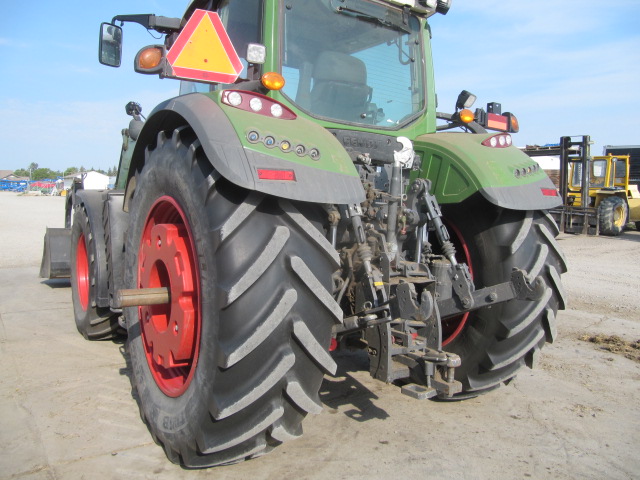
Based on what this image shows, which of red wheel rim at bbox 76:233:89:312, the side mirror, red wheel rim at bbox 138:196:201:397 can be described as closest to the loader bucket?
red wheel rim at bbox 76:233:89:312

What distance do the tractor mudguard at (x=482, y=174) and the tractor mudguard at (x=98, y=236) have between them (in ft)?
7.85

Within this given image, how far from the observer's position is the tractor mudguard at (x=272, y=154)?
1956 millimetres

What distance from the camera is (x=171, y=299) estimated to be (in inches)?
93.2

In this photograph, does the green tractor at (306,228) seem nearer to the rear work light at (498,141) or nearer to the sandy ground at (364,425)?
the rear work light at (498,141)

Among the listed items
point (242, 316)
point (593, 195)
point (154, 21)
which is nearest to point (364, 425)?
point (242, 316)

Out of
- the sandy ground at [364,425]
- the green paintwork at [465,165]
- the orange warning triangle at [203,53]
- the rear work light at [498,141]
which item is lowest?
the sandy ground at [364,425]

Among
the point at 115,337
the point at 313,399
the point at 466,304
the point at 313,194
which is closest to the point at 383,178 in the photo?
the point at 466,304

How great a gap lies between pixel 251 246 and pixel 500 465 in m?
1.56

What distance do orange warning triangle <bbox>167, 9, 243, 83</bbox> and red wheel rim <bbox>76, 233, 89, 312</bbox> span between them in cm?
286

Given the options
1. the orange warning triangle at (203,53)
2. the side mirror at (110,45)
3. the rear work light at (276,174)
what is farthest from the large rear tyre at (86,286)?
the rear work light at (276,174)

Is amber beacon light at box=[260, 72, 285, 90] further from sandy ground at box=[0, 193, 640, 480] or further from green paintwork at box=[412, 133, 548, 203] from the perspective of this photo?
sandy ground at box=[0, 193, 640, 480]

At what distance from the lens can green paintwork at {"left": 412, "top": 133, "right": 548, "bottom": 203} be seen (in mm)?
2789

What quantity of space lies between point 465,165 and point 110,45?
8.22 feet

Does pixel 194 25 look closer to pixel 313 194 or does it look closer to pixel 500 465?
pixel 313 194
